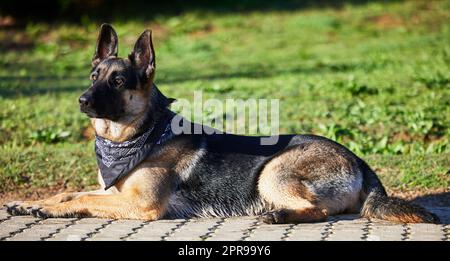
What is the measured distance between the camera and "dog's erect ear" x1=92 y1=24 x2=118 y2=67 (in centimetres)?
770

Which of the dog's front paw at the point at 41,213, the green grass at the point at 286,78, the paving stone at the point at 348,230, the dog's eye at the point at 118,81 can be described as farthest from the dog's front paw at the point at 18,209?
the paving stone at the point at 348,230

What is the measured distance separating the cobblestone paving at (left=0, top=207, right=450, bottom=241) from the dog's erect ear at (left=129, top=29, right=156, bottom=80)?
4.19 feet

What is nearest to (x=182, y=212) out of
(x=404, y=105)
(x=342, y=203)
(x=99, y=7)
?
(x=342, y=203)

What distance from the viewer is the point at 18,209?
751cm

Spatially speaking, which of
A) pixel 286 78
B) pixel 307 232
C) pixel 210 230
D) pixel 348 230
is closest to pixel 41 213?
pixel 210 230

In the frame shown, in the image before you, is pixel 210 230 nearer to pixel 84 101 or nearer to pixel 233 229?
pixel 233 229

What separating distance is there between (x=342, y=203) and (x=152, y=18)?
12750 millimetres

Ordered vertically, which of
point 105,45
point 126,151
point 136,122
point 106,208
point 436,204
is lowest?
point 436,204

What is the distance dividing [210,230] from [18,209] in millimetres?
1710

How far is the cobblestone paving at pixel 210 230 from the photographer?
6.70 metres

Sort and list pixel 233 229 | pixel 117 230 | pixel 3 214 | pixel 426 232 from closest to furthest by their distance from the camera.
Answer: pixel 426 232 < pixel 117 230 < pixel 233 229 < pixel 3 214

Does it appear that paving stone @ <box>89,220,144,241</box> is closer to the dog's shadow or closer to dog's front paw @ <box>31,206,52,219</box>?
dog's front paw @ <box>31,206,52,219</box>

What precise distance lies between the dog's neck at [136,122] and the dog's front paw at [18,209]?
0.91 metres

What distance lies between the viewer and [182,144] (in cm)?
758
